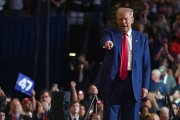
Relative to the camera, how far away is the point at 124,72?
35.9 ft

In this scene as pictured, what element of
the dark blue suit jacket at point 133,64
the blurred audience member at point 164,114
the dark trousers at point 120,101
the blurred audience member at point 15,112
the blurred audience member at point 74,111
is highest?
the dark blue suit jacket at point 133,64

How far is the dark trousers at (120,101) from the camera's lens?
1103 centimetres

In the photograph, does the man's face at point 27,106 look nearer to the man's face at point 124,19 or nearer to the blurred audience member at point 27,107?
the blurred audience member at point 27,107

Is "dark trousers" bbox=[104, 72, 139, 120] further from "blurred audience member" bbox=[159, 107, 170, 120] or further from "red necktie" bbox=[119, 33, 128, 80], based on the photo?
"blurred audience member" bbox=[159, 107, 170, 120]

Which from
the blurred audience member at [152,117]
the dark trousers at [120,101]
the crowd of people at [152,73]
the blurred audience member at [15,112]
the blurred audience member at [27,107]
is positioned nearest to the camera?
the dark trousers at [120,101]

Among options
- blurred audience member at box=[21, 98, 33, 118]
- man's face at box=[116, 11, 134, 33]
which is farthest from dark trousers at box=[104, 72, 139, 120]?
blurred audience member at box=[21, 98, 33, 118]

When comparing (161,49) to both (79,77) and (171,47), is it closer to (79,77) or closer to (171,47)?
(171,47)

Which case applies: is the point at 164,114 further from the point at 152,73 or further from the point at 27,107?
the point at 152,73

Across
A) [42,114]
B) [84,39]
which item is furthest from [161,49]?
[42,114]

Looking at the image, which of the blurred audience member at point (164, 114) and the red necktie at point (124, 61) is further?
the blurred audience member at point (164, 114)

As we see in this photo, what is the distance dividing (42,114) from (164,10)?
8324 millimetres

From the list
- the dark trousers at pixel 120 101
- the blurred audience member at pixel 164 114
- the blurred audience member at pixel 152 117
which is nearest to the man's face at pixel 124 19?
the dark trousers at pixel 120 101

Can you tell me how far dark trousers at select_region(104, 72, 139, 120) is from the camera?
11031mm

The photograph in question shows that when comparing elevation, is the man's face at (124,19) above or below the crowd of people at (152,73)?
above
